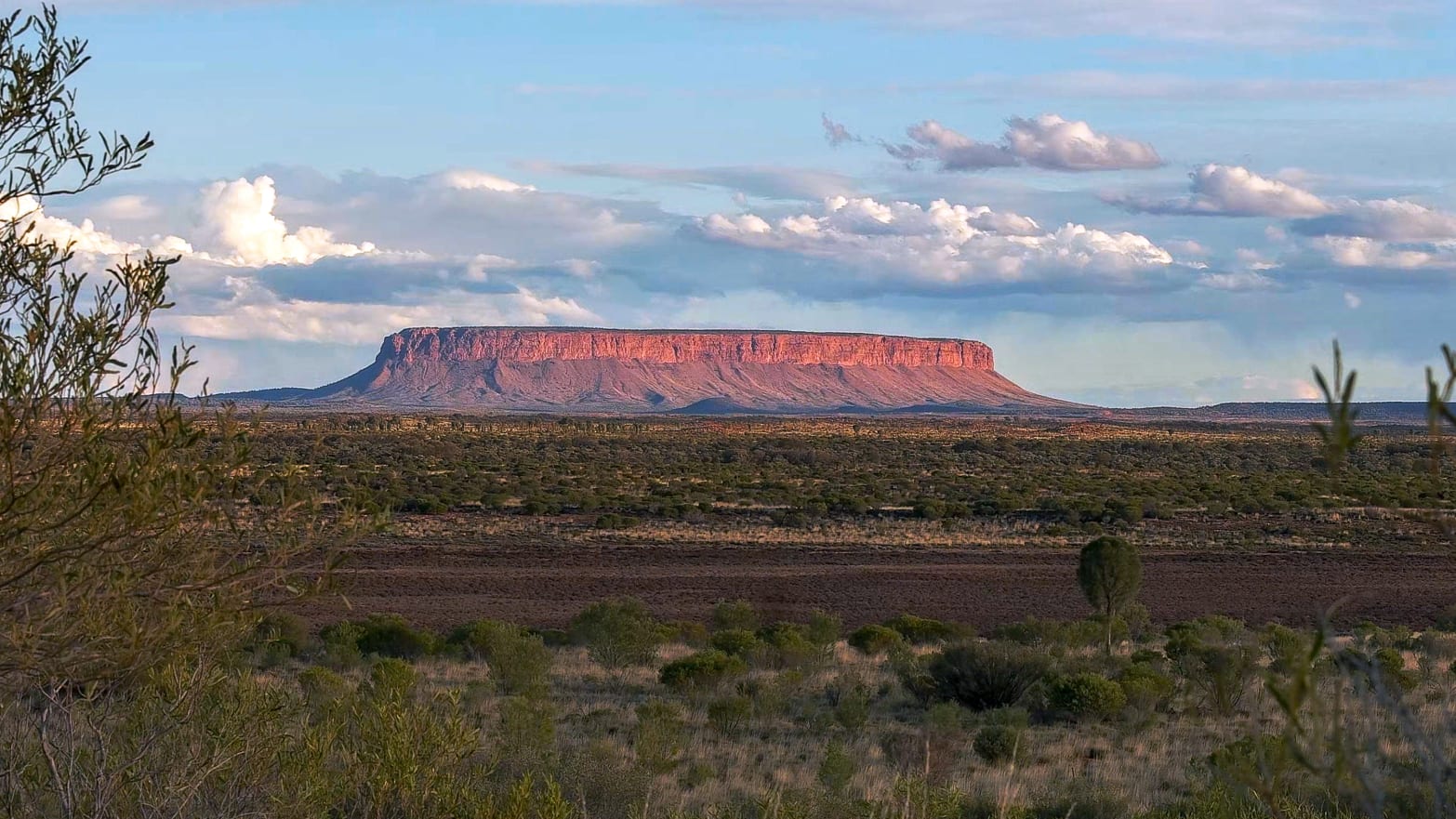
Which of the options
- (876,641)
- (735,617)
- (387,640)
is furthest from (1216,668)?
(387,640)

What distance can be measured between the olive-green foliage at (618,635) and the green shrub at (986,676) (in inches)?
175

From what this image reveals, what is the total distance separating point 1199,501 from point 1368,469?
25.7 metres

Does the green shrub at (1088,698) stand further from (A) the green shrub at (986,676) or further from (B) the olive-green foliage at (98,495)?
(B) the olive-green foliage at (98,495)

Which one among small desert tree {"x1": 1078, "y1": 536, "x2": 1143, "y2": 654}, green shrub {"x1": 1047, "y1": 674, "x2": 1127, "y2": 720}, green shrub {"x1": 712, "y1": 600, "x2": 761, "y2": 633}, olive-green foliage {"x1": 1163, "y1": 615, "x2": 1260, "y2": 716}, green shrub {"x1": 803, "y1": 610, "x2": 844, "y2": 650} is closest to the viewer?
green shrub {"x1": 1047, "y1": 674, "x2": 1127, "y2": 720}

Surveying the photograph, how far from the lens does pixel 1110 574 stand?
71.2ft

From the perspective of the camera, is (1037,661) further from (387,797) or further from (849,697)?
(387,797)

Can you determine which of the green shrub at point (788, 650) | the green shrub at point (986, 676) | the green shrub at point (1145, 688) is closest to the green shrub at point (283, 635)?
the green shrub at point (788, 650)

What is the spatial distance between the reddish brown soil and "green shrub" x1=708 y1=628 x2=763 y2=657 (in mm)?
5255

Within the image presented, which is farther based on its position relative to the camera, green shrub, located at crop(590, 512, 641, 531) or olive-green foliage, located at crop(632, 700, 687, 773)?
green shrub, located at crop(590, 512, 641, 531)

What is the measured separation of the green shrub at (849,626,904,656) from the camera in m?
20.2

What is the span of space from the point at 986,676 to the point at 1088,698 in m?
1.26

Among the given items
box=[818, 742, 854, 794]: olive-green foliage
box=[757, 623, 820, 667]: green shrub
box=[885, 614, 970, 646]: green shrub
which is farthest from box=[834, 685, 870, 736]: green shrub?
box=[885, 614, 970, 646]: green shrub

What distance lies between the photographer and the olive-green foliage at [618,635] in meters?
18.5

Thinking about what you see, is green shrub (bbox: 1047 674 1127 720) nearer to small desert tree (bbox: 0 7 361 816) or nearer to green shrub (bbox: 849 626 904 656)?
green shrub (bbox: 849 626 904 656)
